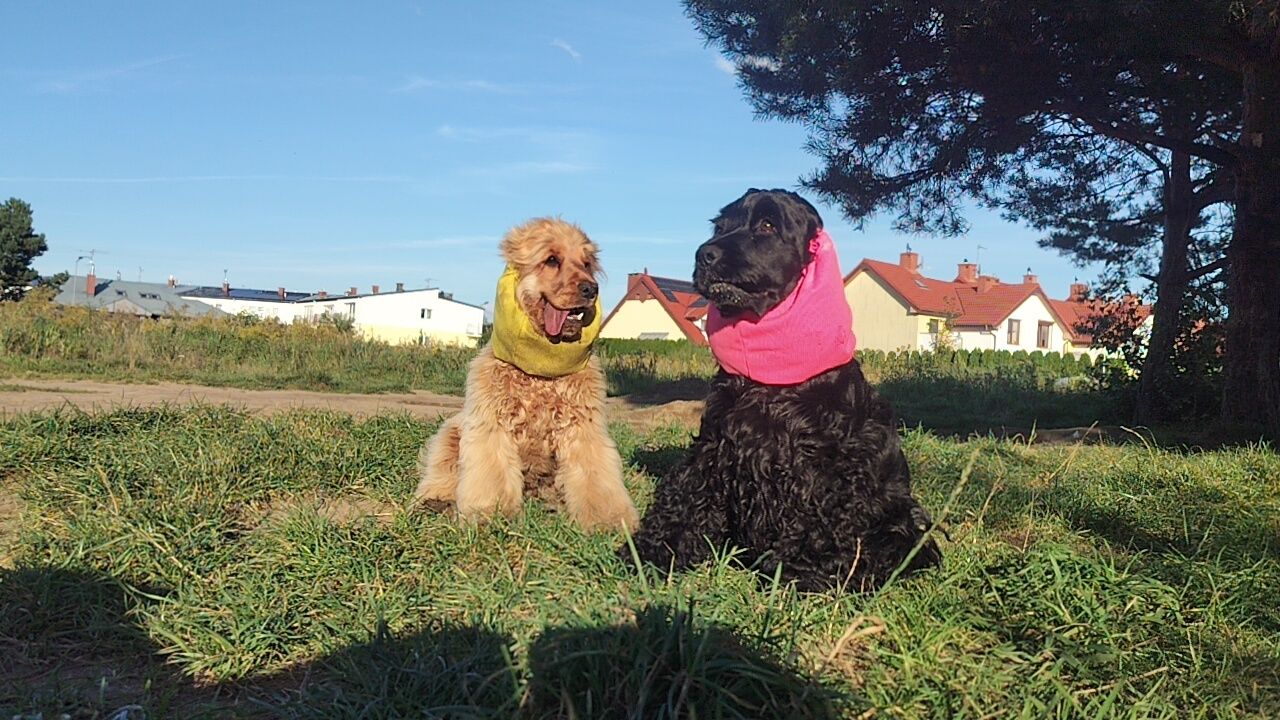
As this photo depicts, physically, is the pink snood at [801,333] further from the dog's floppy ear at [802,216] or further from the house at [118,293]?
the house at [118,293]

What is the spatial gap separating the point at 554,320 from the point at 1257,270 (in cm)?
847

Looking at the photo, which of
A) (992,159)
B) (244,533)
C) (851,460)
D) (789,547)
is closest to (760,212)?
(851,460)

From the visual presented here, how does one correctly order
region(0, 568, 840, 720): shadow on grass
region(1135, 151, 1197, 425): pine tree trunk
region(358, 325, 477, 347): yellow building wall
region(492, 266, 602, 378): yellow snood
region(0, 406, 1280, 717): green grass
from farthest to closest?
region(358, 325, 477, 347): yellow building wall < region(1135, 151, 1197, 425): pine tree trunk < region(492, 266, 602, 378): yellow snood < region(0, 406, 1280, 717): green grass < region(0, 568, 840, 720): shadow on grass

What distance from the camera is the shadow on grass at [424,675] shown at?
195cm

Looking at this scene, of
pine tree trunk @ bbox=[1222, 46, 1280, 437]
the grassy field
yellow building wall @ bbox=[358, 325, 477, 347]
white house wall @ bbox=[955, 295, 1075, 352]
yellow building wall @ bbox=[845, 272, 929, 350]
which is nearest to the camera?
pine tree trunk @ bbox=[1222, 46, 1280, 437]

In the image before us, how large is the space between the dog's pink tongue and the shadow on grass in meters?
1.98

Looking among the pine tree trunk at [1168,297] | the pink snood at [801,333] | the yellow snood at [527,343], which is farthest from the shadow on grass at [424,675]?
the pine tree trunk at [1168,297]

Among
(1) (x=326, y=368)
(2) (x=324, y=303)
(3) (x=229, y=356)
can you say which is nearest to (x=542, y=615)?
(1) (x=326, y=368)

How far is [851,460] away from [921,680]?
1.21 m

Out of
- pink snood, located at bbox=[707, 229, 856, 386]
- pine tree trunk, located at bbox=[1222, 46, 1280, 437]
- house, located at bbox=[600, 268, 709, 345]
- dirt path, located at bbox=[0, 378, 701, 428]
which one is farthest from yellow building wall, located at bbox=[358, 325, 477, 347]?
house, located at bbox=[600, 268, 709, 345]

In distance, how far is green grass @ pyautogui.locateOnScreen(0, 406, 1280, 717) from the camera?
6.86ft

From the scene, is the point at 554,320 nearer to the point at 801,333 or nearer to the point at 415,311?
the point at 801,333

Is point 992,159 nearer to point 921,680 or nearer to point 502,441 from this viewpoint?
point 502,441

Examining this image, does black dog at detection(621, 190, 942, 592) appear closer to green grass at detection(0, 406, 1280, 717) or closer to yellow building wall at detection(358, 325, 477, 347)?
green grass at detection(0, 406, 1280, 717)
